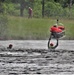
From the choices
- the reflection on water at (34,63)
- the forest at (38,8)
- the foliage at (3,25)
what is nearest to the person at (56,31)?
the reflection on water at (34,63)

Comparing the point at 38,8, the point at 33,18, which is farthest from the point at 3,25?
the point at 38,8

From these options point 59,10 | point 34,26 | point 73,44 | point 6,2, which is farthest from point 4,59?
point 6,2

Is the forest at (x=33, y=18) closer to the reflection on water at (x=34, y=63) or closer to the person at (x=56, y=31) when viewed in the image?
the person at (x=56, y=31)

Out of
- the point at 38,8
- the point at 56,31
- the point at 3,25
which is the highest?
the point at 38,8

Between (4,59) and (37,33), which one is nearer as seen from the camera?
(4,59)

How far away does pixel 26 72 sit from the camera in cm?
→ 1013

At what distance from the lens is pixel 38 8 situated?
1281 inches

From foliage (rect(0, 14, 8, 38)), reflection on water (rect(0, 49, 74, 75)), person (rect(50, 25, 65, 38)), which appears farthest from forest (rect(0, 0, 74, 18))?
reflection on water (rect(0, 49, 74, 75))

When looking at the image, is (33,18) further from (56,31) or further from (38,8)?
(56,31)

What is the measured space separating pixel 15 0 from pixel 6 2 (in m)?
1.24

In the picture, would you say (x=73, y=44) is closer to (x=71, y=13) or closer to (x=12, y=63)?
(x=12, y=63)

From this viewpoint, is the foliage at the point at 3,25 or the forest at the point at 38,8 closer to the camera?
the foliage at the point at 3,25

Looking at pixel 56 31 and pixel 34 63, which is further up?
pixel 56 31

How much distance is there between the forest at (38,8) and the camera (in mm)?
31156
